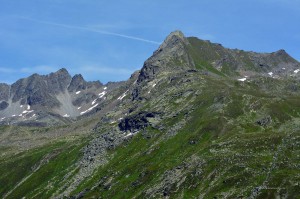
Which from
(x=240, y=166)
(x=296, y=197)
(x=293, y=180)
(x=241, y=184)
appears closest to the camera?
(x=296, y=197)

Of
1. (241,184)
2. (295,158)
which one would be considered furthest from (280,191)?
(295,158)

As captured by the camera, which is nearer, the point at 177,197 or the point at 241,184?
the point at 241,184

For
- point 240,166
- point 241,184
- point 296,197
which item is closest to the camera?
point 296,197

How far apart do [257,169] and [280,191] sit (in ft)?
83.7

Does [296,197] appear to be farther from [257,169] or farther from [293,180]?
[257,169]

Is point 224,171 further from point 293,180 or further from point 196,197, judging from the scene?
point 293,180

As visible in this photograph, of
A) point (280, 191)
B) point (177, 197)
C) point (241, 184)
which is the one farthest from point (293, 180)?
point (177, 197)

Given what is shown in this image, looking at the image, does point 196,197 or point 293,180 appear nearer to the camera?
point 293,180

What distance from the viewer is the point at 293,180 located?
163 metres

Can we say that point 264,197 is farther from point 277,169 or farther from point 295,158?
point 295,158

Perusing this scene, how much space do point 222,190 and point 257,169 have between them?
17.5 metres

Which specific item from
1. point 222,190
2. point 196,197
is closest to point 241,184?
point 222,190

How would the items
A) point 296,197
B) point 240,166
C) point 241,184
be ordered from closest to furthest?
point 296,197
point 241,184
point 240,166

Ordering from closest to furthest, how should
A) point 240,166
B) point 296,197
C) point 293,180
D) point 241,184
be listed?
point 296,197 < point 293,180 < point 241,184 < point 240,166
